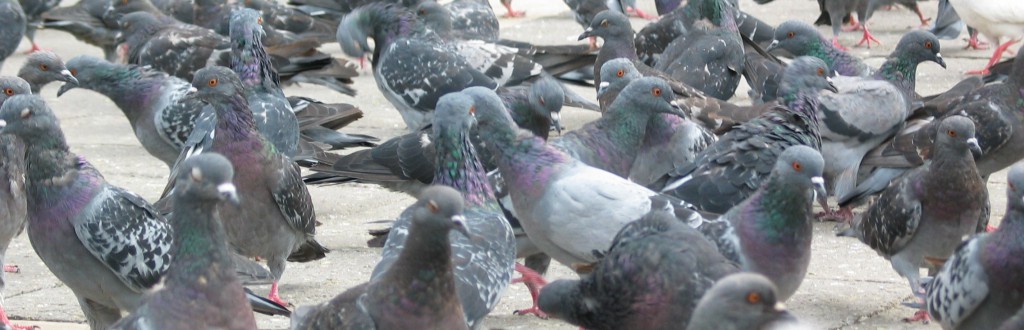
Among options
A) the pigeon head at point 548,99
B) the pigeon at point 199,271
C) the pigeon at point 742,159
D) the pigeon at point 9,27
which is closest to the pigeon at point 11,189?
the pigeon at point 199,271

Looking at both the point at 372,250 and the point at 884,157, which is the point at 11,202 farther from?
the point at 884,157

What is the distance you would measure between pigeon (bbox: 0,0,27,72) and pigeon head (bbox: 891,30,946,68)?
21.4ft

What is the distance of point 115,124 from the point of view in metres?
11.1

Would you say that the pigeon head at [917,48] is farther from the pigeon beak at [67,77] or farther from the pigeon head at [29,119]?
the pigeon head at [29,119]

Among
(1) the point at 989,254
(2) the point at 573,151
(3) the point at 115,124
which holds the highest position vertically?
(1) the point at 989,254

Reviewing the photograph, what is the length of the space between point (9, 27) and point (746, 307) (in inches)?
349

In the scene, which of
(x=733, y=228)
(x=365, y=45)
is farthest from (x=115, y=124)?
(x=733, y=228)

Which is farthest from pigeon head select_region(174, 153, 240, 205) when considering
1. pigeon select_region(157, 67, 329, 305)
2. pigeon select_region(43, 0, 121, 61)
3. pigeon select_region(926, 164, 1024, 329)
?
pigeon select_region(43, 0, 121, 61)

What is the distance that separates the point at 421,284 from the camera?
15.0 ft

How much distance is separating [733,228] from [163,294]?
2083mm

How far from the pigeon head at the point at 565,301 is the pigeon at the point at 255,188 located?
1657mm

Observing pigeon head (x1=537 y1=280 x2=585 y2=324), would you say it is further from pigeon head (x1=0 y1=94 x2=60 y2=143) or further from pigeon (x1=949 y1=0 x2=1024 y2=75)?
pigeon (x1=949 y1=0 x2=1024 y2=75)

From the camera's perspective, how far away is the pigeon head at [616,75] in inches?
320

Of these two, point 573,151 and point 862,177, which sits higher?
point 573,151
